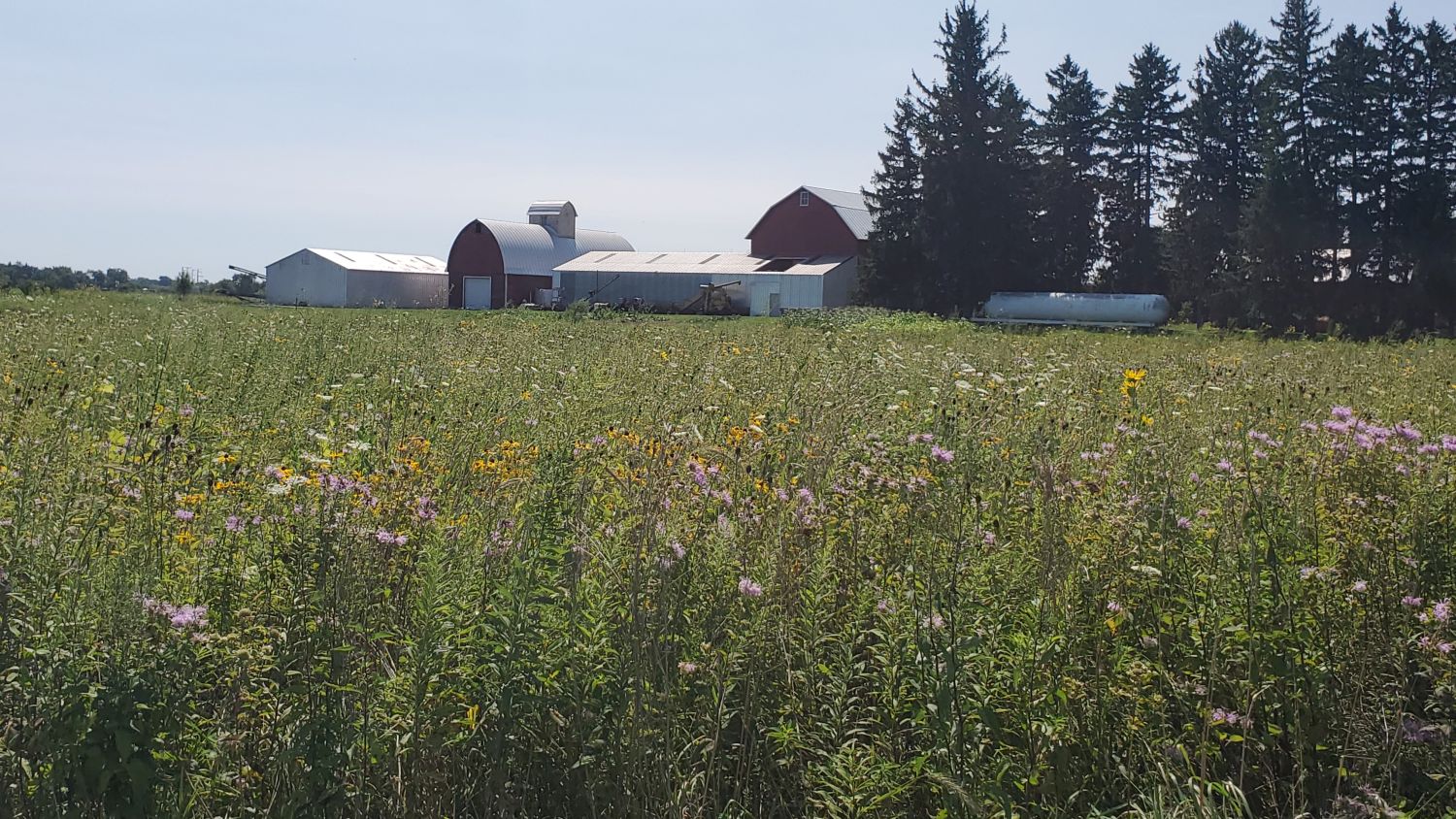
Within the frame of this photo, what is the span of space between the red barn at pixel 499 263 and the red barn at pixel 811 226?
1125 cm

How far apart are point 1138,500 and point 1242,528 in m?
0.52

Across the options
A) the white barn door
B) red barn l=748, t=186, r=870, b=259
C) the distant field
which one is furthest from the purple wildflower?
the white barn door

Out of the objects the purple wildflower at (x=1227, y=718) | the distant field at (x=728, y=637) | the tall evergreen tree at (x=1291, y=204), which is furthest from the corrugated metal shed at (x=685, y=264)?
the purple wildflower at (x=1227, y=718)

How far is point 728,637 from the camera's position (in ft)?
11.3

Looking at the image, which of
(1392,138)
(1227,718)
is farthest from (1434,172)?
(1227,718)

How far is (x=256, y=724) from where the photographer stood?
10.5ft

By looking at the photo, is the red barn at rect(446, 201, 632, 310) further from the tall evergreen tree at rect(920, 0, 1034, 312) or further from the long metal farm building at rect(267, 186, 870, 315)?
the tall evergreen tree at rect(920, 0, 1034, 312)

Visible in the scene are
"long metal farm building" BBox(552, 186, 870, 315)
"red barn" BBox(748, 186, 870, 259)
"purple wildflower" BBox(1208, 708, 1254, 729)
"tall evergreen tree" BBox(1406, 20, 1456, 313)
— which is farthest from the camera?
"red barn" BBox(748, 186, 870, 259)

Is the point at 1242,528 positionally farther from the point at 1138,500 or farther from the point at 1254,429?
the point at 1254,429

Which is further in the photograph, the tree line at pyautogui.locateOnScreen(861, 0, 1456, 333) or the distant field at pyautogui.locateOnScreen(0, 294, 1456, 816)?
the tree line at pyautogui.locateOnScreen(861, 0, 1456, 333)

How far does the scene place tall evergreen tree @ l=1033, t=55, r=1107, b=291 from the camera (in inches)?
1791

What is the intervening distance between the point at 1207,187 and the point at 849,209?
1681cm

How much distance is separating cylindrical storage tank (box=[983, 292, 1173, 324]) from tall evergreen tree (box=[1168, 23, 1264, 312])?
11.7ft

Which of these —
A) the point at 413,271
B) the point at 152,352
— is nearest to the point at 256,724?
the point at 152,352
